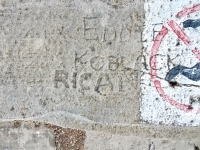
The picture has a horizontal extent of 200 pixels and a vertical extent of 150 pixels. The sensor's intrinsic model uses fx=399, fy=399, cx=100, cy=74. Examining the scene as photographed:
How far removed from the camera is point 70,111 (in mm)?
1834

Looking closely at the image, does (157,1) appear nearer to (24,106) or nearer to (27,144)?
(24,106)

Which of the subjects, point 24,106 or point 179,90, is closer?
point 179,90

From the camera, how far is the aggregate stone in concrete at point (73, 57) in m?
1.75

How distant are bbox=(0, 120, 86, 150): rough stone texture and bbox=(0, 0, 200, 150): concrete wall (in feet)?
0.49

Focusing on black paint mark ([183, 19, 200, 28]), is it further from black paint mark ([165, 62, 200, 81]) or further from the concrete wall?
black paint mark ([165, 62, 200, 81])

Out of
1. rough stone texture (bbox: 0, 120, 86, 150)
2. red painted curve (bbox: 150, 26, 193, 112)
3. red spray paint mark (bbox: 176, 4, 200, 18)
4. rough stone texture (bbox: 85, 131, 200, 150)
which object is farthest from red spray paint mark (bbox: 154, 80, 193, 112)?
rough stone texture (bbox: 0, 120, 86, 150)

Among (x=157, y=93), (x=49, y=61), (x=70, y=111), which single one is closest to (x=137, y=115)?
(x=157, y=93)

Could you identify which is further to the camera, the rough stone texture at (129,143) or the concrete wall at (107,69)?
the rough stone texture at (129,143)

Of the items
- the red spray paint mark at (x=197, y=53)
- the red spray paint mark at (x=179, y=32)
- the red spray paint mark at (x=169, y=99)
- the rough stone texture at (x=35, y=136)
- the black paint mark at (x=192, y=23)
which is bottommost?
the rough stone texture at (x=35, y=136)

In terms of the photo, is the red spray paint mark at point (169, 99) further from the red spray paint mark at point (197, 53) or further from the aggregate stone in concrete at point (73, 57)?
the red spray paint mark at point (197, 53)

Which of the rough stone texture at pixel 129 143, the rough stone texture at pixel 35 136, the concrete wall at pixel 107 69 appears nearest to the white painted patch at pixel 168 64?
the concrete wall at pixel 107 69

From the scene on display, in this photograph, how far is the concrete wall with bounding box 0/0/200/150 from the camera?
67.6 inches

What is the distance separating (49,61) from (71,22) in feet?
0.67

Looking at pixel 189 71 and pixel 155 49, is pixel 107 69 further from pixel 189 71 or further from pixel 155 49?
pixel 189 71
